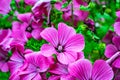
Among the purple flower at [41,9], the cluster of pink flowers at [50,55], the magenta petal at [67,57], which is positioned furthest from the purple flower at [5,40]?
the magenta petal at [67,57]

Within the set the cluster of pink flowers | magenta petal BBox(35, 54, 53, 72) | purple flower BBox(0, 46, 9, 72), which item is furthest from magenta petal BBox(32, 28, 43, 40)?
magenta petal BBox(35, 54, 53, 72)

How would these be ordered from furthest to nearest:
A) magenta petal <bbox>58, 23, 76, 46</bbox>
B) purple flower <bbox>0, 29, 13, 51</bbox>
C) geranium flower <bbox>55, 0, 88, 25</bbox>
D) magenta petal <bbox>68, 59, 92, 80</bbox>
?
1. geranium flower <bbox>55, 0, 88, 25</bbox>
2. purple flower <bbox>0, 29, 13, 51</bbox>
3. magenta petal <bbox>58, 23, 76, 46</bbox>
4. magenta petal <bbox>68, 59, 92, 80</bbox>

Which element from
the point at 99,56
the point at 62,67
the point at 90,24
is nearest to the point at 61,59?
the point at 62,67

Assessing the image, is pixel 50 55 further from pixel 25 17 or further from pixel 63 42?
pixel 25 17

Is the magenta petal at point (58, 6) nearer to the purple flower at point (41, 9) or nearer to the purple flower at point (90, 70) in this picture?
the purple flower at point (41, 9)

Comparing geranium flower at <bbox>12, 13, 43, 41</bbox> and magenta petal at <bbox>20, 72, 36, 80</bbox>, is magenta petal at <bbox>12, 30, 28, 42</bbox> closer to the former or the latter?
geranium flower at <bbox>12, 13, 43, 41</bbox>

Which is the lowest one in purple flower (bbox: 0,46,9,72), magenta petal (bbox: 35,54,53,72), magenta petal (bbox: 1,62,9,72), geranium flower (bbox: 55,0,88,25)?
magenta petal (bbox: 1,62,9,72)

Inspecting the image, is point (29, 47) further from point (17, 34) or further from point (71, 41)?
point (71, 41)
